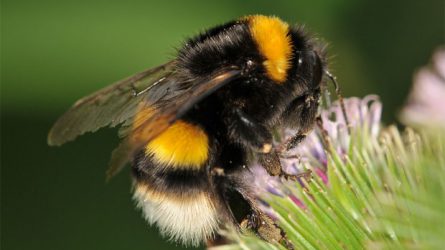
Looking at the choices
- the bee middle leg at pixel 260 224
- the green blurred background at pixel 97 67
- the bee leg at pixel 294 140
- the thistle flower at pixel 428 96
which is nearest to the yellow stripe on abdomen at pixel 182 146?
the bee middle leg at pixel 260 224

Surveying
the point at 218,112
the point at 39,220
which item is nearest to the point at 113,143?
the point at 39,220

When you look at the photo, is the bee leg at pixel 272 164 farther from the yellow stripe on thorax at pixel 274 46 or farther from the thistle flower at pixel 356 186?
the yellow stripe on thorax at pixel 274 46

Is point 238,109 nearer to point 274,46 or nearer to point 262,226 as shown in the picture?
point 274,46

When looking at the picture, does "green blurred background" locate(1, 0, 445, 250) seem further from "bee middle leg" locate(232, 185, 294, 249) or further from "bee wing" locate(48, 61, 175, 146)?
"bee middle leg" locate(232, 185, 294, 249)

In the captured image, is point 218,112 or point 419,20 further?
point 419,20

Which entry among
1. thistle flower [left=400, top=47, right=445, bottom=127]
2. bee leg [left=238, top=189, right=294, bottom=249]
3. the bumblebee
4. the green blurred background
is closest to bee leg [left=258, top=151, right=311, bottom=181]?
the bumblebee

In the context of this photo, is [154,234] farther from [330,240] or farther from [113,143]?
[330,240]
